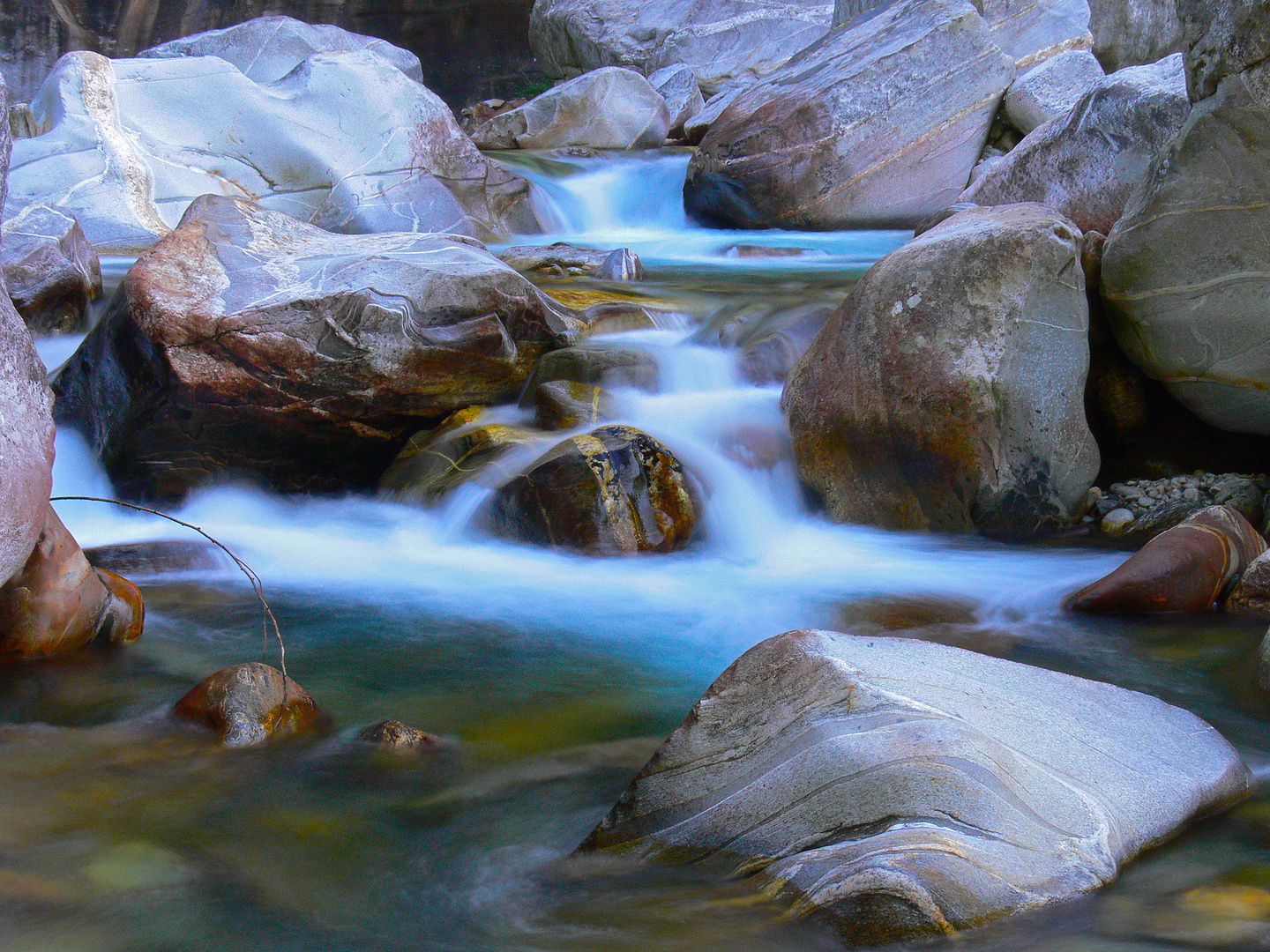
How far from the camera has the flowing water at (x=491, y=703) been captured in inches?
76.3

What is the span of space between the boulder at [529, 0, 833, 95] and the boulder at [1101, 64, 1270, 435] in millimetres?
13321

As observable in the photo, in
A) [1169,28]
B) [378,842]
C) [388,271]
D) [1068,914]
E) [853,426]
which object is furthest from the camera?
[1169,28]

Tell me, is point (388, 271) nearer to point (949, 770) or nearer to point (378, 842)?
point (378, 842)

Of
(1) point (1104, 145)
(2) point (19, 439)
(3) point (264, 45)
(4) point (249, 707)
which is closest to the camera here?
(4) point (249, 707)

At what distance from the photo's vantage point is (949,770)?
193cm

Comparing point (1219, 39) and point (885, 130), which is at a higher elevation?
point (885, 130)

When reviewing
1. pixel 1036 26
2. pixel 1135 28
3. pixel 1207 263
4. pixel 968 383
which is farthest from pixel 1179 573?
pixel 1135 28

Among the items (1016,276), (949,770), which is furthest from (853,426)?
(949,770)

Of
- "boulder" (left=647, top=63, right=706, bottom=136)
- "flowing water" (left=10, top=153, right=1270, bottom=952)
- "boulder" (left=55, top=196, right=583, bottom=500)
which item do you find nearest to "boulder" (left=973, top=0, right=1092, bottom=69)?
"boulder" (left=647, top=63, right=706, bottom=136)

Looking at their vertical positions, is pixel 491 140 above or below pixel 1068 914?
above

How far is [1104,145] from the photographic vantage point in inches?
239

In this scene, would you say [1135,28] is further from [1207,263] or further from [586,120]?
[1207,263]

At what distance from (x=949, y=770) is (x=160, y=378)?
4486mm

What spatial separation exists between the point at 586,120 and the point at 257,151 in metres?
6.05
